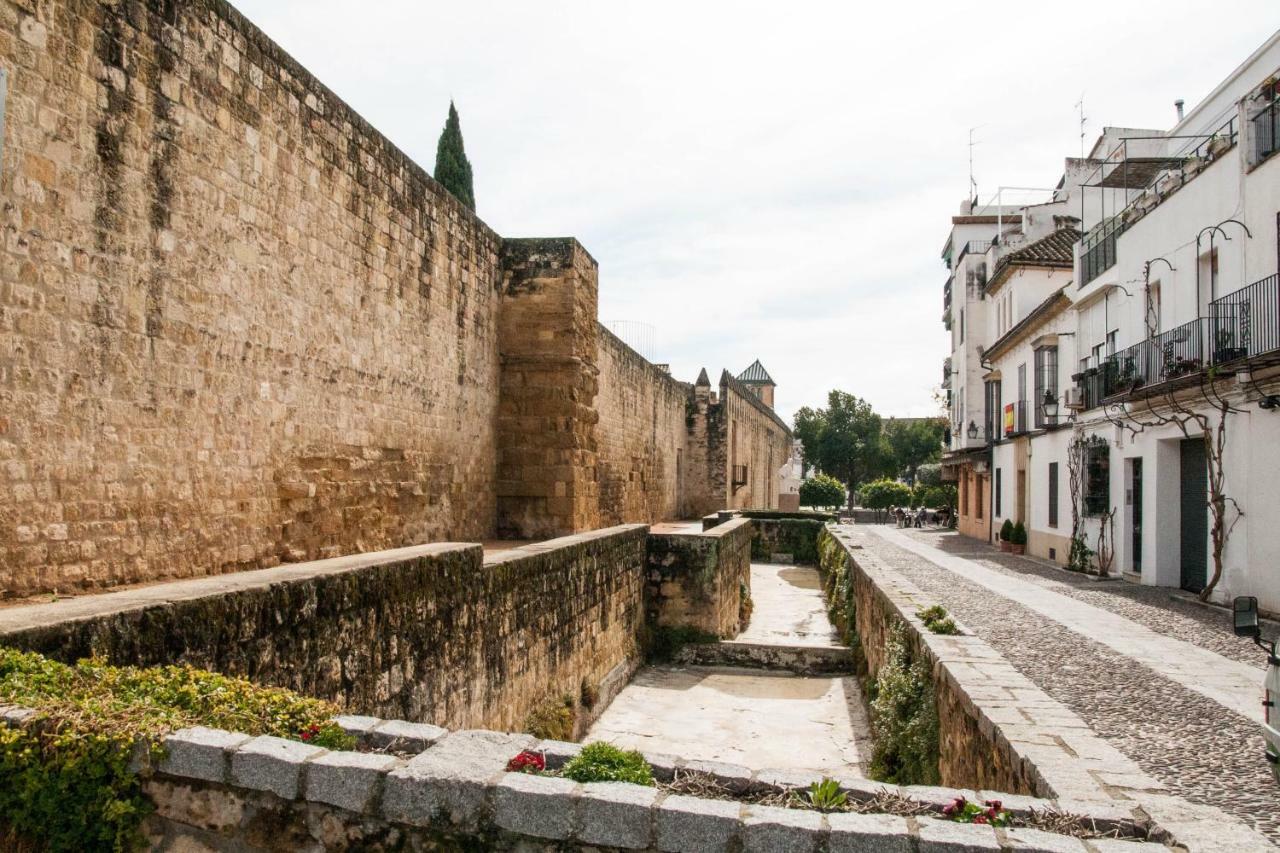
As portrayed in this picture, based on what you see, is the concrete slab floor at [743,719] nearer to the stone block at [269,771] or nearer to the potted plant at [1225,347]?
the stone block at [269,771]

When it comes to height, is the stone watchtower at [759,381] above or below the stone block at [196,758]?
above

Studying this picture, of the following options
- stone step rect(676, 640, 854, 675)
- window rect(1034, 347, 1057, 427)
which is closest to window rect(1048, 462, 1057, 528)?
window rect(1034, 347, 1057, 427)

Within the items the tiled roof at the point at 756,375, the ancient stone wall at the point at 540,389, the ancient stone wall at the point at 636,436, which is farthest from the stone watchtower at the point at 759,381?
the ancient stone wall at the point at 540,389

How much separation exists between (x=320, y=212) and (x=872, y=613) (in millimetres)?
7670

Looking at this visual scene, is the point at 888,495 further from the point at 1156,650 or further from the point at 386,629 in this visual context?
the point at 386,629

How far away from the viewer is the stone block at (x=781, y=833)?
2666 millimetres

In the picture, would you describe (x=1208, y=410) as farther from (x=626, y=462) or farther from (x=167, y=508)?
(x=167, y=508)

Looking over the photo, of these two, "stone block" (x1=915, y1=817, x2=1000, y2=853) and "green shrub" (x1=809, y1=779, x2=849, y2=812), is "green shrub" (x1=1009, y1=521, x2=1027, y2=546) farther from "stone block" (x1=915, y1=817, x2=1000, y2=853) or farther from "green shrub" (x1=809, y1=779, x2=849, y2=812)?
"stone block" (x1=915, y1=817, x2=1000, y2=853)

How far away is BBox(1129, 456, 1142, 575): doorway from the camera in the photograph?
16703mm

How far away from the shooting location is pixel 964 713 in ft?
18.9

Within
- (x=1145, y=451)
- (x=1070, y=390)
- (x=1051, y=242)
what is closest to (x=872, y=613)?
(x=1145, y=451)

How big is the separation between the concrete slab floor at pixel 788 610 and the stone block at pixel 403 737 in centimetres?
983

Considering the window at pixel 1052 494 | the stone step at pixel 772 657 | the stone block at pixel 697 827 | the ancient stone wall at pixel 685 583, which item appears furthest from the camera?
the window at pixel 1052 494

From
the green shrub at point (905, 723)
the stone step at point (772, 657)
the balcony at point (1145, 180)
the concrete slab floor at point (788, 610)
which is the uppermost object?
the balcony at point (1145, 180)
